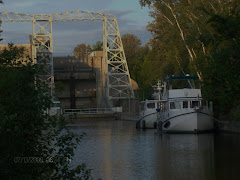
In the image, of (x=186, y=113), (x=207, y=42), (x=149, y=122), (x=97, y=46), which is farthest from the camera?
(x=97, y=46)

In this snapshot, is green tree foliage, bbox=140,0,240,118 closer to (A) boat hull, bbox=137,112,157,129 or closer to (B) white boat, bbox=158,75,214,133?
(B) white boat, bbox=158,75,214,133

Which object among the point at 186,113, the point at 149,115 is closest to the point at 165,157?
the point at 186,113

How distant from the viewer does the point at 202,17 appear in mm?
41125

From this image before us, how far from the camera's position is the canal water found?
17.9 metres

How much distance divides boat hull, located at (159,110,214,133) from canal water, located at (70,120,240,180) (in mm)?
924

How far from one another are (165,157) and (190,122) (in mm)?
11770

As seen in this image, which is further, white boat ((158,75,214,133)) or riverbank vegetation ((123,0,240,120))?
white boat ((158,75,214,133))

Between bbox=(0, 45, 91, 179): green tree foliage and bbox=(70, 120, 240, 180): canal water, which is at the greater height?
bbox=(0, 45, 91, 179): green tree foliage

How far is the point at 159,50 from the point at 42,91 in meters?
63.2

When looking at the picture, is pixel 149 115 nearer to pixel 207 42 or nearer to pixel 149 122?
pixel 149 122

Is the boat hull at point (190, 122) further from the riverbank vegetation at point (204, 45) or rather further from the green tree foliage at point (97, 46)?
the green tree foliage at point (97, 46)

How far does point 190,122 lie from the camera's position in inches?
1351

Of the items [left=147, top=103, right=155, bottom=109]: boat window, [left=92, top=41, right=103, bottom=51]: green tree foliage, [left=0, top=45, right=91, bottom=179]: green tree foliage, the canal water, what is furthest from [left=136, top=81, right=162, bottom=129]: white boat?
[left=92, top=41, right=103, bottom=51]: green tree foliage

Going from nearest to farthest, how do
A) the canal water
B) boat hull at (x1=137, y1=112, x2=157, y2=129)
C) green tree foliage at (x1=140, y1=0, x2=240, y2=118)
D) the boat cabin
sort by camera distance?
green tree foliage at (x1=140, y1=0, x2=240, y2=118)
the canal water
the boat cabin
boat hull at (x1=137, y1=112, x2=157, y2=129)
